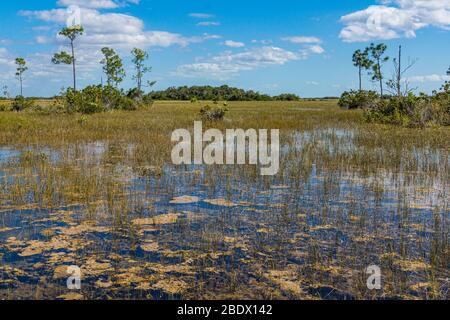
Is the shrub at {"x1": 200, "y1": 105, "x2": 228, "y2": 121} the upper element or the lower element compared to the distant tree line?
lower

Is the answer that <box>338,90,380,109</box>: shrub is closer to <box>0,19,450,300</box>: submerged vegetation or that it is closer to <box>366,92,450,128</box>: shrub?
<box>366,92,450,128</box>: shrub

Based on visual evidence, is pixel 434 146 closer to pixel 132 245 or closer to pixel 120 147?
pixel 120 147

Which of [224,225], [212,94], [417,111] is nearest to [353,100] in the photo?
[417,111]

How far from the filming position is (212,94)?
295 ft

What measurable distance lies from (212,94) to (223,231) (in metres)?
85.7

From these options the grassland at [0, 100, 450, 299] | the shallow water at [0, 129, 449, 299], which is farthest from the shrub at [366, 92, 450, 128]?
the shallow water at [0, 129, 449, 299]

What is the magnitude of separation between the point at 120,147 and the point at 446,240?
34.4 feet

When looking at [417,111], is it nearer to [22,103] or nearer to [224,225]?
[224,225]

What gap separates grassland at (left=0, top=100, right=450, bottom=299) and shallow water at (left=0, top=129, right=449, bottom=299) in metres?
0.02

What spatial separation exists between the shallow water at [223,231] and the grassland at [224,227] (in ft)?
0.07

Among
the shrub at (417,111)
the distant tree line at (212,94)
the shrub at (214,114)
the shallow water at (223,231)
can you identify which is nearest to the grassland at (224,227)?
the shallow water at (223,231)

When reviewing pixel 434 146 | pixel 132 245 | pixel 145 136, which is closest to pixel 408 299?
pixel 132 245

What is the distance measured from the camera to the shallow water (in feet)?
13.3

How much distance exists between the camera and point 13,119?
18.9 m
